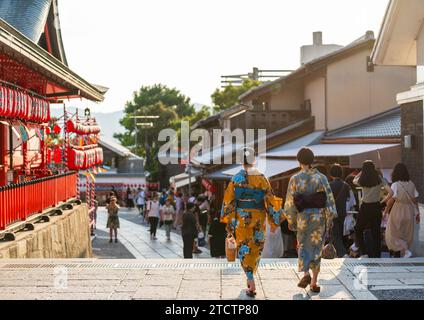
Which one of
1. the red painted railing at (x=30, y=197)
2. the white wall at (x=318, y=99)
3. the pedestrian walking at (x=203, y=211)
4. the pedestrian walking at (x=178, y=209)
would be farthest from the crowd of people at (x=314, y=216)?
the white wall at (x=318, y=99)

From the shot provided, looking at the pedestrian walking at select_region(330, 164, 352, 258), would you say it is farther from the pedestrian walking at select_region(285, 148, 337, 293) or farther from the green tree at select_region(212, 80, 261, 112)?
the green tree at select_region(212, 80, 261, 112)

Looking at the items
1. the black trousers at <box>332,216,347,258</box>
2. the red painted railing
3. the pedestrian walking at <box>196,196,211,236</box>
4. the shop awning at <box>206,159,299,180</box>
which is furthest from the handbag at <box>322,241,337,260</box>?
the pedestrian walking at <box>196,196,211,236</box>

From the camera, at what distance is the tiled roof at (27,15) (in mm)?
20281

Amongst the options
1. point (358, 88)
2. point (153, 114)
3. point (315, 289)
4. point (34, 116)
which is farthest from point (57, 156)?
point (153, 114)

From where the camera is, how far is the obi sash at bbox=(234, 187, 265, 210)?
314 inches

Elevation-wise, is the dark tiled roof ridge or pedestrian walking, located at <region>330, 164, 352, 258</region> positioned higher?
the dark tiled roof ridge

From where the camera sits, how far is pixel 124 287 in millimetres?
8133

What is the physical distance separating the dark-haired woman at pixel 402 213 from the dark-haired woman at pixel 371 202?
0.16 metres

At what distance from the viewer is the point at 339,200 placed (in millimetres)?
12062

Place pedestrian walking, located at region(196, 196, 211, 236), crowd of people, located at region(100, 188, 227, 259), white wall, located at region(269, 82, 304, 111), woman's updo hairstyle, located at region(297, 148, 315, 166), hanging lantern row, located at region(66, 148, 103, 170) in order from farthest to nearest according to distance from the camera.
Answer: white wall, located at region(269, 82, 304, 111) < pedestrian walking, located at region(196, 196, 211, 236) < hanging lantern row, located at region(66, 148, 103, 170) < crowd of people, located at region(100, 188, 227, 259) < woman's updo hairstyle, located at region(297, 148, 315, 166)

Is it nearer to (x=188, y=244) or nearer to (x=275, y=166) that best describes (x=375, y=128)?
(x=275, y=166)

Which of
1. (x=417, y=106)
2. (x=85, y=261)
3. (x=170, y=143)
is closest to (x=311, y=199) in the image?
(x=85, y=261)

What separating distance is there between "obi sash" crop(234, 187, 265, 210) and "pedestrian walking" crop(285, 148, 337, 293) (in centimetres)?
42

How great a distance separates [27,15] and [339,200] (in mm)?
12500
